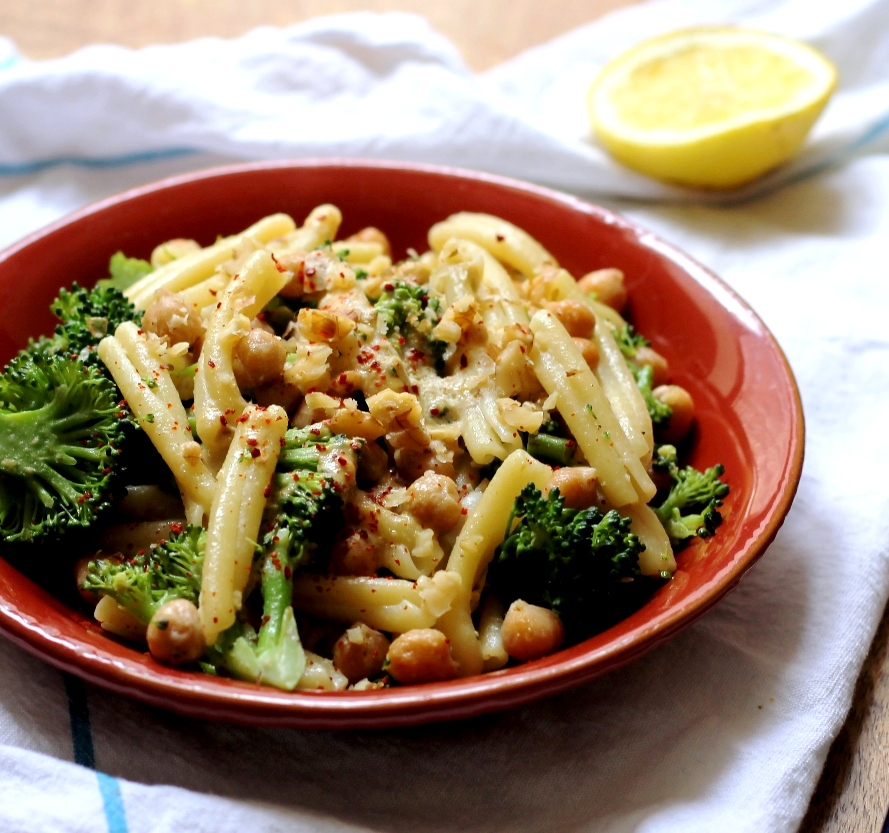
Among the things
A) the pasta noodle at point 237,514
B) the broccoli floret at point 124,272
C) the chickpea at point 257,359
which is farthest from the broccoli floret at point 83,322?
the pasta noodle at point 237,514

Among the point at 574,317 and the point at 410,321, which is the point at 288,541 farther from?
the point at 574,317

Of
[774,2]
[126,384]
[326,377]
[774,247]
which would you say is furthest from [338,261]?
[774,2]

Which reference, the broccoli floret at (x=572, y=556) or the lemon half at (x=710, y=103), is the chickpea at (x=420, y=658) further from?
the lemon half at (x=710, y=103)

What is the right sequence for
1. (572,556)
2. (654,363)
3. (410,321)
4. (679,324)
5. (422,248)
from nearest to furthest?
(572,556), (410,321), (654,363), (679,324), (422,248)

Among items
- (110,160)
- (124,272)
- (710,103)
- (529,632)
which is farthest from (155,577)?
(710,103)

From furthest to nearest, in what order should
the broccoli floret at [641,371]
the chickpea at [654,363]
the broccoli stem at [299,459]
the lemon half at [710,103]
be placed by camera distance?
1. the lemon half at [710,103]
2. the chickpea at [654,363]
3. the broccoli floret at [641,371]
4. the broccoli stem at [299,459]

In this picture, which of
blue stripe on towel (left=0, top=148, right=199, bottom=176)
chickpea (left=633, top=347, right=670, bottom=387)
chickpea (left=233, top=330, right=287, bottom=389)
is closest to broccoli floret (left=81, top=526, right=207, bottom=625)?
chickpea (left=233, top=330, right=287, bottom=389)
